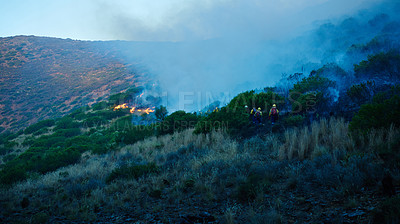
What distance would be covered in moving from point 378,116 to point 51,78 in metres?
63.6

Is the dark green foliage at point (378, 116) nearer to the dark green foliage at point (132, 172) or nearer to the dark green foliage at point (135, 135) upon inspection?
the dark green foliage at point (132, 172)

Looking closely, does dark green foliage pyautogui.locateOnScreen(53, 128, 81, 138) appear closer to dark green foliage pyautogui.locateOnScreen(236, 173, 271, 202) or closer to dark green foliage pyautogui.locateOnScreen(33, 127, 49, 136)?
dark green foliage pyautogui.locateOnScreen(33, 127, 49, 136)

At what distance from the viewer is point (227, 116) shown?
38.4ft

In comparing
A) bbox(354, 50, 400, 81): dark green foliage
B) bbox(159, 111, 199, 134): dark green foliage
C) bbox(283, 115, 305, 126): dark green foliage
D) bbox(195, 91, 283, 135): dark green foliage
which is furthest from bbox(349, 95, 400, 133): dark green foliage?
bbox(159, 111, 199, 134): dark green foliage

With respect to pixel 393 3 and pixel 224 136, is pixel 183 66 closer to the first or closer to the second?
pixel 393 3

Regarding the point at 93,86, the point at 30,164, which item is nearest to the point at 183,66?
the point at 93,86

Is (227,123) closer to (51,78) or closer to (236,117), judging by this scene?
(236,117)

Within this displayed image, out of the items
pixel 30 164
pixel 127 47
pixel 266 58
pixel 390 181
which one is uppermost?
pixel 127 47

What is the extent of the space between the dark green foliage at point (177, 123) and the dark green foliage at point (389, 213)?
41.5ft

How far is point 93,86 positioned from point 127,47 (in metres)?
41.2

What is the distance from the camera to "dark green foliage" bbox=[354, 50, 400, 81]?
36.1 ft

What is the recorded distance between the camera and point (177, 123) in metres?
15.7

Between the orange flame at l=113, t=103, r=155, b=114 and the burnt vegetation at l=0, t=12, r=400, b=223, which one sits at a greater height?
the orange flame at l=113, t=103, r=155, b=114

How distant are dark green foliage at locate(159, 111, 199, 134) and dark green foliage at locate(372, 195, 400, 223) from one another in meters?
12.6
